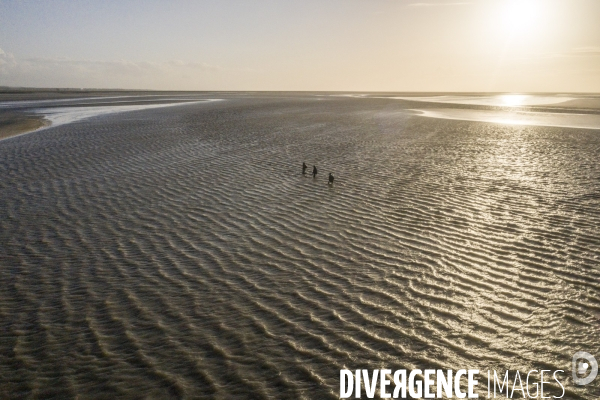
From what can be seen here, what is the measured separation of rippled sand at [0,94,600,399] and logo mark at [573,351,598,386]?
105 mm

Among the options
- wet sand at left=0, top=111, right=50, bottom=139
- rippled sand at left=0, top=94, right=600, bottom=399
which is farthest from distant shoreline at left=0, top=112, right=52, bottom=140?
rippled sand at left=0, top=94, right=600, bottom=399

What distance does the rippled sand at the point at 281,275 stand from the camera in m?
5.53

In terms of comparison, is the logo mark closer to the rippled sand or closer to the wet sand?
the rippled sand

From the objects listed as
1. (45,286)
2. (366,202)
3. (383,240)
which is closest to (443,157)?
(366,202)

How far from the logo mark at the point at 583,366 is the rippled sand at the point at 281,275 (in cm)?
10

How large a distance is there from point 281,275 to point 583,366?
524 cm

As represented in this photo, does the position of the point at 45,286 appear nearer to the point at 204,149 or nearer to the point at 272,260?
the point at 272,260

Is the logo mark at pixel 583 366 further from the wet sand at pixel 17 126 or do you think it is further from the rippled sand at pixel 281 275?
the wet sand at pixel 17 126

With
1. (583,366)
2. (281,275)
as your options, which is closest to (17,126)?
(281,275)

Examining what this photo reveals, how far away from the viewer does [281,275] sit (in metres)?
8.16

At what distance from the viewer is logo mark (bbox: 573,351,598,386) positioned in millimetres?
5238

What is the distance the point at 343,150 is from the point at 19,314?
60.0ft

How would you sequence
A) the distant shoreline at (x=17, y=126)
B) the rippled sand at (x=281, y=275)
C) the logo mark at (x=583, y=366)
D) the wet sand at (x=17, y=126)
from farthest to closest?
the wet sand at (x=17, y=126) → the distant shoreline at (x=17, y=126) → the rippled sand at (x=281, y=275) → the logo mark at (x=583, y=366)

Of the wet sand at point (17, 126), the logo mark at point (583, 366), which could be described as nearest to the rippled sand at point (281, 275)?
the logo mark at point (583, 366)
